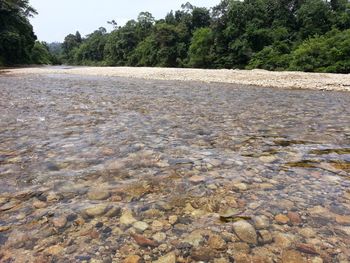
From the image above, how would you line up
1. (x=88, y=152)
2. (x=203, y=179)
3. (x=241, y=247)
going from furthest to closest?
(x=88, y=152) → (x=203, y=179) → (x=241, y=247)

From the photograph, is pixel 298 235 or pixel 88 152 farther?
pixel 88 152

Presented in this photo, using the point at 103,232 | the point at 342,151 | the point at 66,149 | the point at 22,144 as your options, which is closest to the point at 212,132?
the point at 342,151

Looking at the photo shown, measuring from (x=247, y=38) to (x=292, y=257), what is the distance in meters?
43.2

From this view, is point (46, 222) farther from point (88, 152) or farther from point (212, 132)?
point (212, 132)

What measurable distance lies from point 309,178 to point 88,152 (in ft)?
11.1

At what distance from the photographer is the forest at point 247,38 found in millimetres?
32094

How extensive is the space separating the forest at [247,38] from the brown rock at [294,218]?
1159 inches

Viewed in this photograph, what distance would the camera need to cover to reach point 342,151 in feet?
17.8

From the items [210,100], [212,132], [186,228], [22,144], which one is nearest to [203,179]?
[186,228]

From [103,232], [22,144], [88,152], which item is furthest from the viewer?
[22,144]

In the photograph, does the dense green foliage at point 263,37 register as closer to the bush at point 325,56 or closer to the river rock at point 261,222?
the bush at point 325,56

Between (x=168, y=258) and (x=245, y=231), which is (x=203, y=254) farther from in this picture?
(x=245, y=231)

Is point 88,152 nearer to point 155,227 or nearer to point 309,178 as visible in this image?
point 155,227

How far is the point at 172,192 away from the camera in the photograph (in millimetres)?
3746
